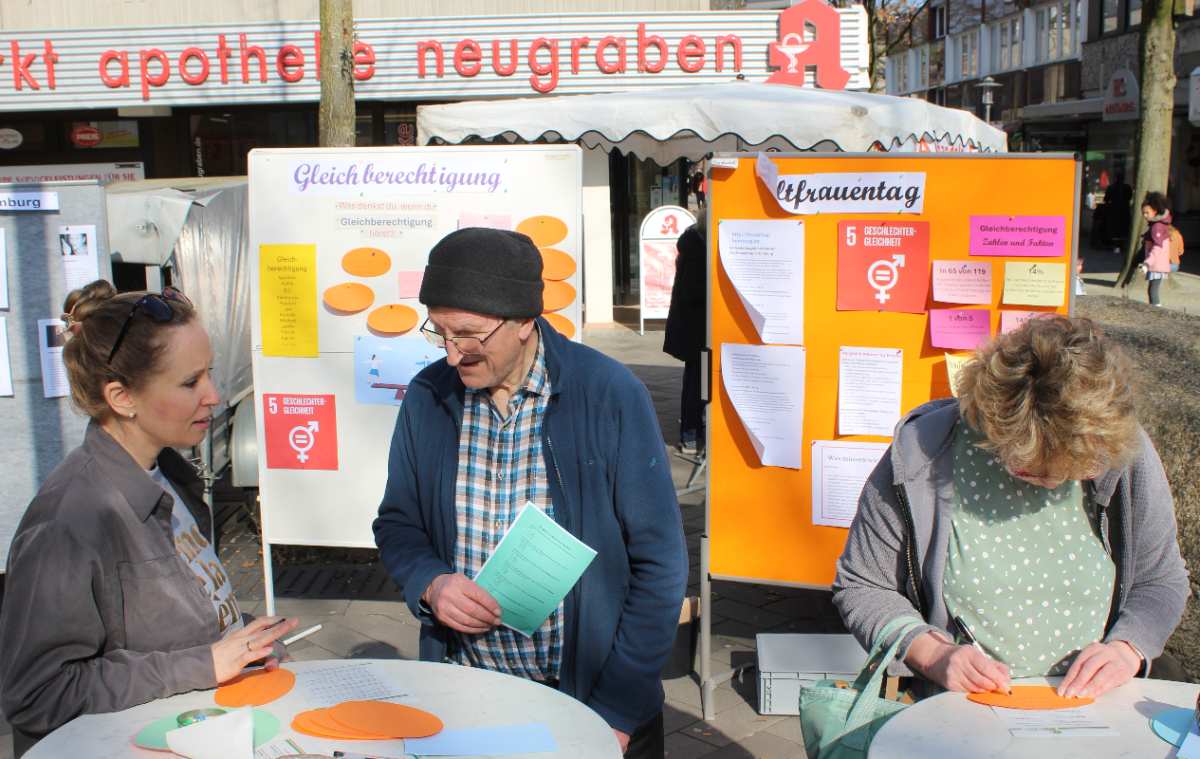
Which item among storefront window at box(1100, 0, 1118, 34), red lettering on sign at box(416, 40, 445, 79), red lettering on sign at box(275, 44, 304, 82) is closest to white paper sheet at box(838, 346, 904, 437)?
red lettering on sign at box(416, 40, 445, 79)

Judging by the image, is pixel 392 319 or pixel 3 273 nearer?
pixel 392 319

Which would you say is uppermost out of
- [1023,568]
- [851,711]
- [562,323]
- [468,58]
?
[468,58]

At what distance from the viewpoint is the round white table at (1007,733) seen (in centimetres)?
193

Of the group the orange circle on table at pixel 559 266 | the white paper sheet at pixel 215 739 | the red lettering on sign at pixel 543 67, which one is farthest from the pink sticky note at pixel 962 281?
the red lettering on sign at pixel 543 67

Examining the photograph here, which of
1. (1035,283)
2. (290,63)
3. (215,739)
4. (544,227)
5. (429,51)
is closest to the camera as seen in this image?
(215,739)

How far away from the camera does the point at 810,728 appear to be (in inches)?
89.7

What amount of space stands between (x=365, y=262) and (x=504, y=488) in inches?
95.5

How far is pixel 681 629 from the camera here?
15.0 feet

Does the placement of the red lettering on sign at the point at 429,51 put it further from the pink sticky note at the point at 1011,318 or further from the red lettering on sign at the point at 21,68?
the pink sticky note at the point at 1011,318

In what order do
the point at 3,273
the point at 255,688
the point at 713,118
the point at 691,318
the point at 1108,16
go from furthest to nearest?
the point at 1108,16 < the point at 713,118 < the point at 691,318 < the point at 3,273 < the point at 255,688

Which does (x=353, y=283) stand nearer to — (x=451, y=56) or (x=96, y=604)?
(x=96, y=604)

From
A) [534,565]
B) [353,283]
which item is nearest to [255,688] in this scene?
[534,565]

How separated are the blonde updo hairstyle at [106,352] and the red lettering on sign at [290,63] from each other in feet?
39.5

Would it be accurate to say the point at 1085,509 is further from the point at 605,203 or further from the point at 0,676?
the point at 605,203
